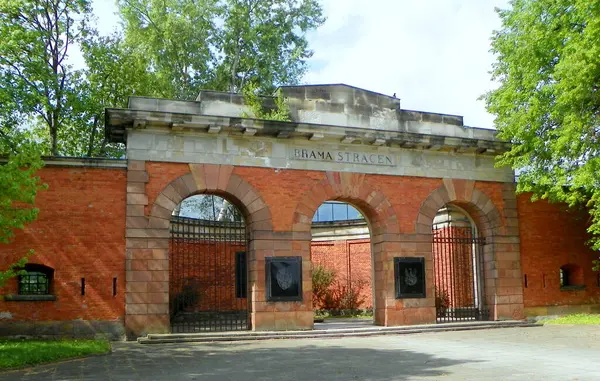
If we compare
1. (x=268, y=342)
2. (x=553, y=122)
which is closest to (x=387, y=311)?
(x=268, y=342)

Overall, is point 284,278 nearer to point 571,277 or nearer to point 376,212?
point 376,212

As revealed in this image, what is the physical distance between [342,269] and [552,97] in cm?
1124

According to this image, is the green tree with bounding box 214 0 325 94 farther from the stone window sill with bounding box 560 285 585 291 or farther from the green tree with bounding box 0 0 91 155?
the stone window sill with bounding box 560 285 585 291

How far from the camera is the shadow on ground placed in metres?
9.12

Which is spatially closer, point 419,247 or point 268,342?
point 268,342

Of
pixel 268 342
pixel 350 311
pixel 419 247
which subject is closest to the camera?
pixel 268 342

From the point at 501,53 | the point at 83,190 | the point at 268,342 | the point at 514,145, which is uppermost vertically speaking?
the point at 501,53

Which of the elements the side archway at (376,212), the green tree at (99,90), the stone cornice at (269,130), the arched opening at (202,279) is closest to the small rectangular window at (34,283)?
the stone cornice at (269,130)

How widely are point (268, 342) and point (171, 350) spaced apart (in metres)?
2.59

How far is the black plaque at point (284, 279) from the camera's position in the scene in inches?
624

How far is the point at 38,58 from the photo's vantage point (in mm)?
21062

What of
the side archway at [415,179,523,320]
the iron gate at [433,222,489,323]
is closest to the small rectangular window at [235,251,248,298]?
the side archway at [415,179,523,320]

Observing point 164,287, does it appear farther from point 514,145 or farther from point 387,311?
point 514,145

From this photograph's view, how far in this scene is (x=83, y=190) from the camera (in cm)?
1478
